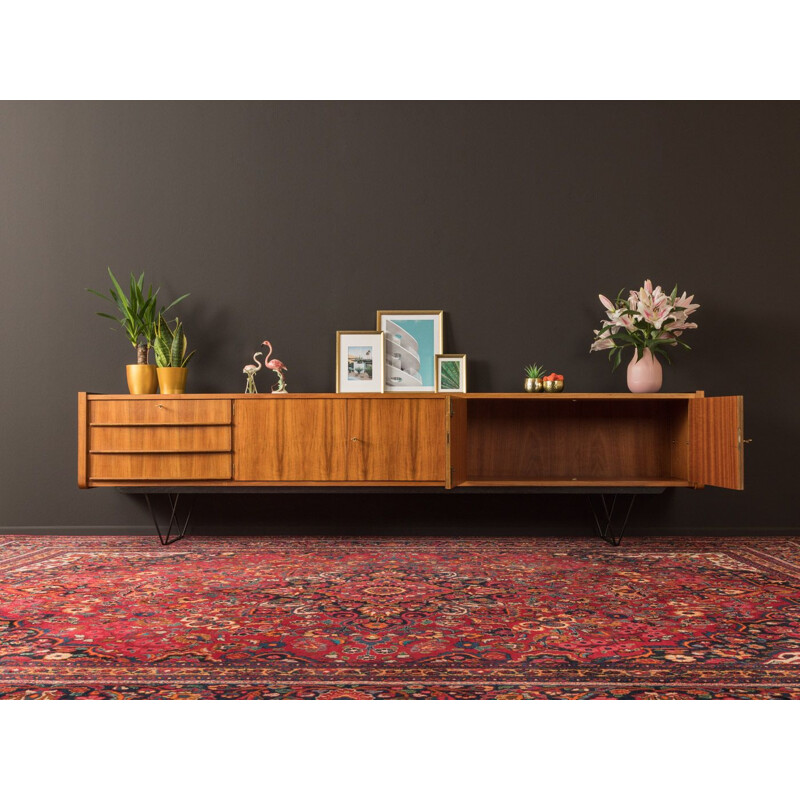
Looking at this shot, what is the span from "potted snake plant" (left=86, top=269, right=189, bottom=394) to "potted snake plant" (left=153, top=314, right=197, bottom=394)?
51 millimetres

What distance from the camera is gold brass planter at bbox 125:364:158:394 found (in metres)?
3.64

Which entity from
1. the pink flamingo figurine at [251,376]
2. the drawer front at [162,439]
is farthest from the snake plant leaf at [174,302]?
the drawer front at [162,439]

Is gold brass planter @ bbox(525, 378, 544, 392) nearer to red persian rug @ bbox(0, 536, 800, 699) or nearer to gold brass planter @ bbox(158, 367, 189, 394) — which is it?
red persian rug @ bbox(0, 536, 800, 699)

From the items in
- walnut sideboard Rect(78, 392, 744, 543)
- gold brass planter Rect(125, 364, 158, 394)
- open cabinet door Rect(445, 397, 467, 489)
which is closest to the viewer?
A: open cabinet door Rect(445, 397, 467, 489)

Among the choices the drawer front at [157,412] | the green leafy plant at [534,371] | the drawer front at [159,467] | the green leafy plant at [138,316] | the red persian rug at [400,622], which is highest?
the green leafy plant at [138,316]

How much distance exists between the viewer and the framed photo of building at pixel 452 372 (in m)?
3.88

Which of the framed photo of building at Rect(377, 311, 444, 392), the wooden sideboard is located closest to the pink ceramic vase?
the wooden sideboard

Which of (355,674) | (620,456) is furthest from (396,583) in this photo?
(620,456)

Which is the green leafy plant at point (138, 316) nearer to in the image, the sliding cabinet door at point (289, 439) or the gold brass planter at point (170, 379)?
the gold brass planter at point (170, 379)

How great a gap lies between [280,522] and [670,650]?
252cm

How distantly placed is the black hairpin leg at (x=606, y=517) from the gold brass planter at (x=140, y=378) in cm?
259

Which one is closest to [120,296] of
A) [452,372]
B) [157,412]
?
[157,412]

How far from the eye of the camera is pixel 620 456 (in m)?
3.91

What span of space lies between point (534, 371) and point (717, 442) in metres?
1.01
